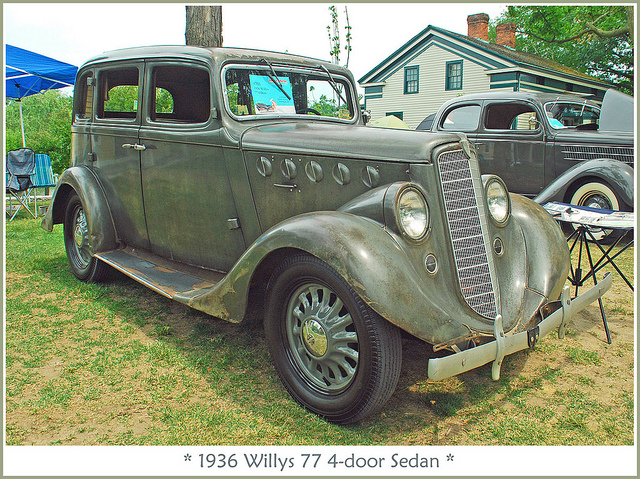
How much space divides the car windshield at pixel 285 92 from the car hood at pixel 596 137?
489cm

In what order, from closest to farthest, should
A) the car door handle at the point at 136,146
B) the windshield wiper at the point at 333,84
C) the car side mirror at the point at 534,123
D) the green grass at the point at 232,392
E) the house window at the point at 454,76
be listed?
the green grass at the point at 232,392
the car door handle at the point at 136,146
the windshield wiper at the point at 333,84
the car side mirror at the point at 534,123
the house window at the point at 454,76

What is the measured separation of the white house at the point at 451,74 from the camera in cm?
2058

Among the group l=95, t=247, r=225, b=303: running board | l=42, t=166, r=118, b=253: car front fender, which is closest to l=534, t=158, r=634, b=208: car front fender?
l=95, t=247, r=225, b=303: running board

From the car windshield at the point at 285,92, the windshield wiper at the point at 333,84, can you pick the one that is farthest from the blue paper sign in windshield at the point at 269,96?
the windshield wiper at the point at 333,84

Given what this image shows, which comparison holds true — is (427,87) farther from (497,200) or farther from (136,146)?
(497,200)

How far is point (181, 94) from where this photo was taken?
14.9 feet

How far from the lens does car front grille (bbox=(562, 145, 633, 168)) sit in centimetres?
741

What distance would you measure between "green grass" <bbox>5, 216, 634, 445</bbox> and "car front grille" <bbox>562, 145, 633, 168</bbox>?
4224mm

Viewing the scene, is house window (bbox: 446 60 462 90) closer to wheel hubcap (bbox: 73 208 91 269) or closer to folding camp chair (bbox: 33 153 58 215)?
folding camp chair (bbox: 33 153 58 215)

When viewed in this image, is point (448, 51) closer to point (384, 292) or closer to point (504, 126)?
point (504, 126)

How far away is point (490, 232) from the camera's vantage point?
3.01 m

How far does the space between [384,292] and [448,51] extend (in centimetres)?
2218

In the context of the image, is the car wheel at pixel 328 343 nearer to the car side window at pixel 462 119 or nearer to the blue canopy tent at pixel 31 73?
the car side window at pixel 462 119

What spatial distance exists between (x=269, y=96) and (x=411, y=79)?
845 inches
